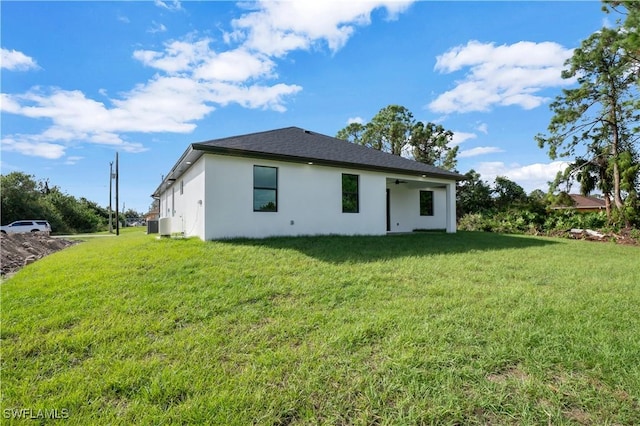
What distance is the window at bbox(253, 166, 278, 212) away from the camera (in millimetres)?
9617

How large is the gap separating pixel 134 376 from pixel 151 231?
37.3ft

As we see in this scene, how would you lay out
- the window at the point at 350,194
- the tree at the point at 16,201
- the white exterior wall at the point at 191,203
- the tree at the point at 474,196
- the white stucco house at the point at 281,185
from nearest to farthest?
the white stucco house at the point at 281,185, the white exterior wall at the point at 191,203, the window at the point at 350,194, the tree at the point at 474,196, the tree at the point at 16,201

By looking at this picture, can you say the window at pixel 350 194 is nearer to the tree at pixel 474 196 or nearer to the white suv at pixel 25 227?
the tree at pixel 474 196

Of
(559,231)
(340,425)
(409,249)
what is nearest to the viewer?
(340,425)

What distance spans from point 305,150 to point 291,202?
205 cm

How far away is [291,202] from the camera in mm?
10156

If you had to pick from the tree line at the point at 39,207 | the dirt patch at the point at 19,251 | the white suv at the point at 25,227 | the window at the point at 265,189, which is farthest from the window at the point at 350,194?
the tree line at the point at 39,207

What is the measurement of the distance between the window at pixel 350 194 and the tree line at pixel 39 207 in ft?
103

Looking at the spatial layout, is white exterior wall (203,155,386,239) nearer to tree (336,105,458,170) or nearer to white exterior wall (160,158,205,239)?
white exterior wall (160,158,205,239)

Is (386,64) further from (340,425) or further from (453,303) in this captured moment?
(340,425)

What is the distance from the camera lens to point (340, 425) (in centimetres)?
207

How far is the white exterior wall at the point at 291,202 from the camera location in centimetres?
900

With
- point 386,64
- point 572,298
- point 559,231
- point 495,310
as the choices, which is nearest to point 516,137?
point 559,231

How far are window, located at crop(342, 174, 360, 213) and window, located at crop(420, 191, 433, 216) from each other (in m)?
6.02
